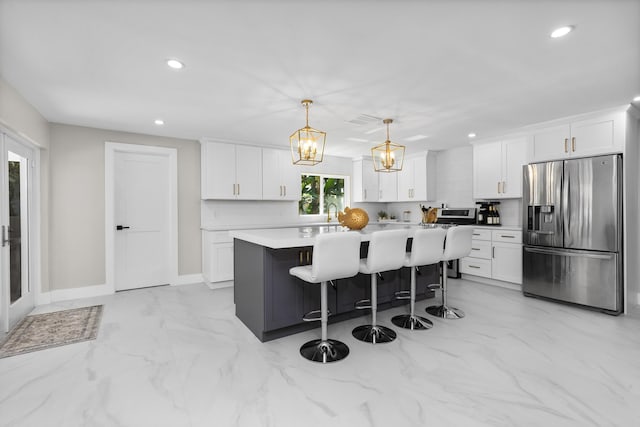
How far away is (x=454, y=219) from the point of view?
564 centimetres

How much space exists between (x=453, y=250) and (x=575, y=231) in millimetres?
1786

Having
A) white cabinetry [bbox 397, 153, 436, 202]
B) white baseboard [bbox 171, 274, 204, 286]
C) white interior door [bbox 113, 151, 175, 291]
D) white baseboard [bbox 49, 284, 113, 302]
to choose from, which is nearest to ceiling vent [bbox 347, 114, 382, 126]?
white cabinetry [bbox 397, 153, 436, 202]

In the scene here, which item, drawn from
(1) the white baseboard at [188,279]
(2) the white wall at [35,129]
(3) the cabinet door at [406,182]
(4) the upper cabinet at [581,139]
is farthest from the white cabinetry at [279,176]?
(4) the upper cabinet at [581,139]

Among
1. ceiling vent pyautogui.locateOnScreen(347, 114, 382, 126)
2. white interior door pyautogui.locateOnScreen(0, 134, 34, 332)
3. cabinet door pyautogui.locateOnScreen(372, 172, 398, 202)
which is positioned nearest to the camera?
white interior door pyautogui.locateOnScreen(0, 134, 34, 332)

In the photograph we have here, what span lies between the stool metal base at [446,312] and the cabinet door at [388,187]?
3.35m

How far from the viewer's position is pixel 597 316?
3.63 metres

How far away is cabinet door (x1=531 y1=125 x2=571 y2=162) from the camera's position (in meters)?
4.07

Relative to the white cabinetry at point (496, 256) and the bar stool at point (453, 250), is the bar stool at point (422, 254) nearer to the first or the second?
the bar stool at point (453, 250)

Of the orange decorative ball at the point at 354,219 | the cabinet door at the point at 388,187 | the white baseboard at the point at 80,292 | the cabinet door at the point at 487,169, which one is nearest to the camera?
the orange decorative ball at the point at 354,219

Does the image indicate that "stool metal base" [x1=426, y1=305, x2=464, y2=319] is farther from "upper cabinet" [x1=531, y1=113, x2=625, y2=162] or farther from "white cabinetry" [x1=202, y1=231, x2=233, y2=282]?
"white cabinetry" [x1=202, y1=231, x2=233, y2=282]

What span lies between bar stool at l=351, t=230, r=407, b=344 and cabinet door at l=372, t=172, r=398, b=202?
13.1 ft

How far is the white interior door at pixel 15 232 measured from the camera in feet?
10.2

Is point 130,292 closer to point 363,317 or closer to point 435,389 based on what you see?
point 363,317

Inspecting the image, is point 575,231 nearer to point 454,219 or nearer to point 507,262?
point 507,262
